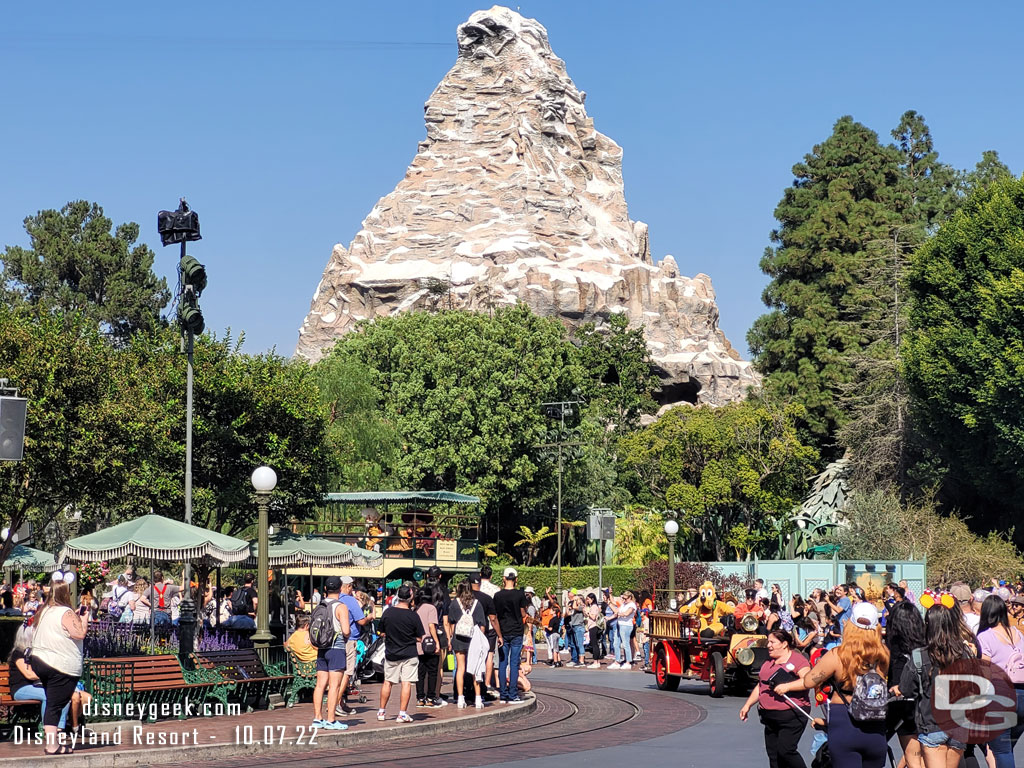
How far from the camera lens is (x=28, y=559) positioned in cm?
3356

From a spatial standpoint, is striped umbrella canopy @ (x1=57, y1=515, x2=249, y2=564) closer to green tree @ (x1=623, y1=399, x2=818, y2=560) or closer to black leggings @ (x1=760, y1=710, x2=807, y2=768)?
black leggings @ (x1=760, y1=710, x2=807, y2=768)

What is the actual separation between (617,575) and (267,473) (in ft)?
117

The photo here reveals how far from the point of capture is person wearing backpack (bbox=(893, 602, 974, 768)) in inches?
332

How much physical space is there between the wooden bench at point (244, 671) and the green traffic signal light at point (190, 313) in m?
7.55

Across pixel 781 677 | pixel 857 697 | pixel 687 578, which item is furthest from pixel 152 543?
pixel 687 578

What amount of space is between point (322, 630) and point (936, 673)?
7.40 metres

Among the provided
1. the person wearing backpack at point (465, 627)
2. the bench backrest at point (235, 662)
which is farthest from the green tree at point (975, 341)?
the bench backrest at point (235, 662)

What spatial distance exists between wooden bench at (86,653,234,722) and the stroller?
4189mm

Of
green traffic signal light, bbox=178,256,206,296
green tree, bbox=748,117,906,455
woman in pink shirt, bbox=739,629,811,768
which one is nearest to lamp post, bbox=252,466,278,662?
green traffic signal light, bbox=178,256,206,296

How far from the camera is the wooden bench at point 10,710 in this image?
12.8m

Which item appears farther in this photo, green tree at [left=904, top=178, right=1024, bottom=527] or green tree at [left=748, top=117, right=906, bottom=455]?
green tree at [left=748, top=117, right=906, bottom=455]

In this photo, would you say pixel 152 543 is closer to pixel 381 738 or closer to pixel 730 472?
pixel 381 738

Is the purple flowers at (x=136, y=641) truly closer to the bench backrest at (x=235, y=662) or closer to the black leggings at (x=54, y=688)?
the bench backrest at (x=235, y=662)

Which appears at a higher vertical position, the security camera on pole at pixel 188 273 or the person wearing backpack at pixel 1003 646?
the security camera on pole at pixel 188 273
